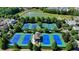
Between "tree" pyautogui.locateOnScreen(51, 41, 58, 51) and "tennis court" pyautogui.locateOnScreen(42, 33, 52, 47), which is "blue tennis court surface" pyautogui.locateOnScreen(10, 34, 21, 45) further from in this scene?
"tree" pyautogui.locateOnScreen(51, 41, 58, 51)

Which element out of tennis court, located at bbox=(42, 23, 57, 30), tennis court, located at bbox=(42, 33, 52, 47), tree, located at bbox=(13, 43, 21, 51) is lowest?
tree, located at bbox=(13, 43, 21, 51)

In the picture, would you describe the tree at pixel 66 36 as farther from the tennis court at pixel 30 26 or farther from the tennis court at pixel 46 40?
the tennis court at pixel 30 26

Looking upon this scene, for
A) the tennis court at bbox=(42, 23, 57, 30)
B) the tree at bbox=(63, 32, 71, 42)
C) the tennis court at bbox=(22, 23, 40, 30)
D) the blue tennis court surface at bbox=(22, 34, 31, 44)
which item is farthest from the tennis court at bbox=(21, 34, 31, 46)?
the tree at bbox=(63, 32, 71, 42)

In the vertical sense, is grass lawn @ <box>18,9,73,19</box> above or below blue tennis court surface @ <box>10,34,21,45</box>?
above

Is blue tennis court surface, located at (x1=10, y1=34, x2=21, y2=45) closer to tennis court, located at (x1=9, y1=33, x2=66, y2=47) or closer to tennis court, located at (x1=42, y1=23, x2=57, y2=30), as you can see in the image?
tennis court, located at (x1=9, y1=33, x2=66, y2=47)

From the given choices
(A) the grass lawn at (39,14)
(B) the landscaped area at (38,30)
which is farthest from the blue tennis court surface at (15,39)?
(A) the grass lawn at (39,14)

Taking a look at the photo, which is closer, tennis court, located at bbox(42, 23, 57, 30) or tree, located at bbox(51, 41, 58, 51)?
tree, located at bbox(51, 41, 58, 51)

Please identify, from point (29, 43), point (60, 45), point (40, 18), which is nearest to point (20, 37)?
point (29, 43)
